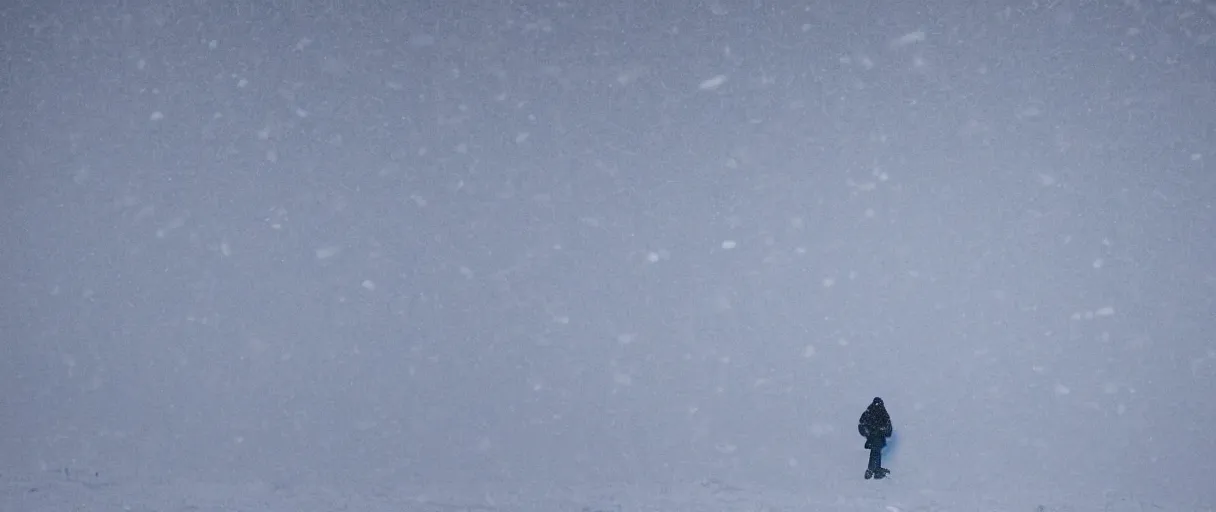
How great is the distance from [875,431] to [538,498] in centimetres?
50

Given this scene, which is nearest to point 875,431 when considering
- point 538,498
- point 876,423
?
point 876,423

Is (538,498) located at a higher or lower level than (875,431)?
lower

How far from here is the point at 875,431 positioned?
4.10 ft

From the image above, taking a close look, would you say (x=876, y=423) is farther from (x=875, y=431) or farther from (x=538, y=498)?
(x=538, y=498)

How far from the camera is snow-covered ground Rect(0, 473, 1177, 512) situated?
4.17 ft

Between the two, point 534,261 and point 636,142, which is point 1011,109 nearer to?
point 636,142

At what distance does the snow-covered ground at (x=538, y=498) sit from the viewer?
1271 mm

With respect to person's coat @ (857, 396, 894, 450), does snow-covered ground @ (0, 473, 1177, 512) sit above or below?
below

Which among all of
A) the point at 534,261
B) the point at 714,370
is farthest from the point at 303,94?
the point at 714,370

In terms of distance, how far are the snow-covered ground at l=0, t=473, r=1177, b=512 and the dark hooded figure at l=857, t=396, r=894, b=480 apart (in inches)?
1.4

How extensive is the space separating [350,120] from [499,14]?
0.88 ft

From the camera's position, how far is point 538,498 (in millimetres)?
1305

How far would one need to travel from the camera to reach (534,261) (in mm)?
1294

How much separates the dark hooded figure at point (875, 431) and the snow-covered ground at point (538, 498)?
0.11 feet
